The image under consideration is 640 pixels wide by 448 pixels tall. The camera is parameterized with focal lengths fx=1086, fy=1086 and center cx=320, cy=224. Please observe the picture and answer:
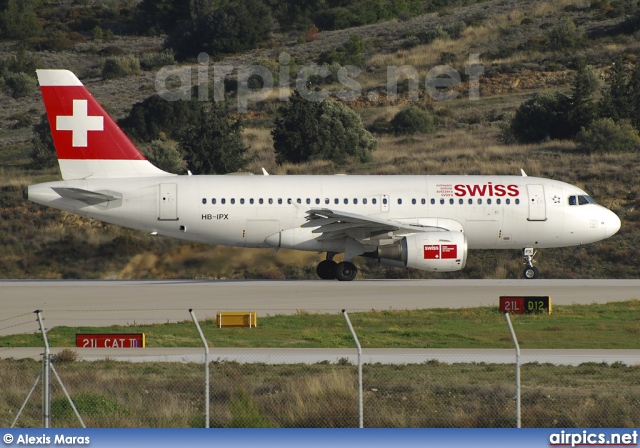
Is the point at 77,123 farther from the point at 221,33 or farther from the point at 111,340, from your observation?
the point at 221,33

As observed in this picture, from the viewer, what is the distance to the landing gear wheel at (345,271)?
129ft

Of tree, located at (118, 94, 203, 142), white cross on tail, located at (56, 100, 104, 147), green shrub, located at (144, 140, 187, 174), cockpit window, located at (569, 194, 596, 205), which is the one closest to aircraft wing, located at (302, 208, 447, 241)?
cockpit window, located at (569, 194, 596, 205)

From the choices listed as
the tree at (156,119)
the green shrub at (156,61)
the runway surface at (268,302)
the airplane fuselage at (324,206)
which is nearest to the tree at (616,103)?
the tree at (156,119)

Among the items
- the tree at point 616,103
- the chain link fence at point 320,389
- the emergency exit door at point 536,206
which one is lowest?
the chain link fence at point 320,389

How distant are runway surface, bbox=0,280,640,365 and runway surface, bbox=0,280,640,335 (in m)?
0.03

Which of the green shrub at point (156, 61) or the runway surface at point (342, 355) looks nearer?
the runway surface at point (342, 355)

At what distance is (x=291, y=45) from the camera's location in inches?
4205

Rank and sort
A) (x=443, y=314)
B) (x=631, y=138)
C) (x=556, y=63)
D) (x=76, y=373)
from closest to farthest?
(x=76, y=373) → (x=443, y=314) → (x=631, y=138) → (x=556, y=63)

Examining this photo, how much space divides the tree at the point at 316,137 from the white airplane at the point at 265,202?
27.7 metres

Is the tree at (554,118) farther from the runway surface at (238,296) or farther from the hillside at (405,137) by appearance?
the runway surface at (238,296)

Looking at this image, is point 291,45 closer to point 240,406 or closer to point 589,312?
point 589,312

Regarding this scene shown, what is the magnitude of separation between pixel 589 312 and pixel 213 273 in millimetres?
17190

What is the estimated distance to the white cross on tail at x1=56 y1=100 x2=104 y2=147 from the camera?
38.7m

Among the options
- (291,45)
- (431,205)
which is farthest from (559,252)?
(291,45)
